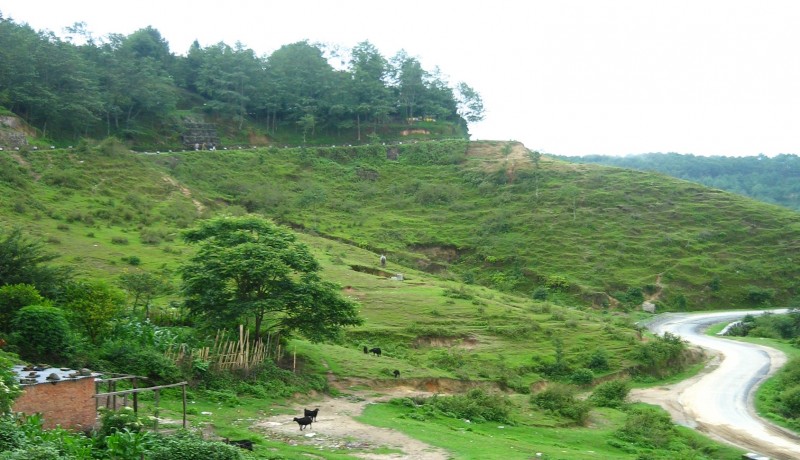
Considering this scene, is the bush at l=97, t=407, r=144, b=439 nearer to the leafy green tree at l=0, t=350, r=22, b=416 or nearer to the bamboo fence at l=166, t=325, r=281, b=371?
the leafy green tree at l=0, t=350, r=22, b=416

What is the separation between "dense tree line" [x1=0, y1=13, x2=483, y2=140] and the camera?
2849 inches

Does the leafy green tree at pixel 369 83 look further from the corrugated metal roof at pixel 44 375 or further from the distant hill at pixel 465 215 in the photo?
the corrugated metal roof at pixel 44 375

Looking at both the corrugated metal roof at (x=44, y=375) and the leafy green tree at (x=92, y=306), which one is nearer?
the corrugated metal roof at (x=44, y=375)

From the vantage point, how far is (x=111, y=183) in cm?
6216

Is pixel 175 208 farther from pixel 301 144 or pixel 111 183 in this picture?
pixel 301 144

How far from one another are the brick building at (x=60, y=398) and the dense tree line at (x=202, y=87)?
2438 inches

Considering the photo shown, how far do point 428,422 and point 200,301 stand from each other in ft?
32.8

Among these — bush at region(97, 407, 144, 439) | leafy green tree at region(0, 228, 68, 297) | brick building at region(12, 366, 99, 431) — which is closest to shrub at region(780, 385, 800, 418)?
bush at region(97, 407, 144, 439)

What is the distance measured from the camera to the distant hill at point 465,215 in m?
56.2

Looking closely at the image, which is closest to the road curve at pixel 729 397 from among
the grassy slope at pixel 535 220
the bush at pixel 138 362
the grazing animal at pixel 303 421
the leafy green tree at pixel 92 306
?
the grassy slope at pixel 535 220

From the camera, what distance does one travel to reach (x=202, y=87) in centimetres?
9819

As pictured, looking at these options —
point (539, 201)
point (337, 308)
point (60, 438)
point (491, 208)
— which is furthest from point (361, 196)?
point (60, 438)

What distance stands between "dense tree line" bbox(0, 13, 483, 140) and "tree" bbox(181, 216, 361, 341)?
51462 millimetres

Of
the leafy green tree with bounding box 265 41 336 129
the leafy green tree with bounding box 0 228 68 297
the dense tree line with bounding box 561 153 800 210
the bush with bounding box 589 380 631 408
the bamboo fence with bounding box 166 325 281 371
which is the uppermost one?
the leafy green tree with bounding box 265 41 336 129
